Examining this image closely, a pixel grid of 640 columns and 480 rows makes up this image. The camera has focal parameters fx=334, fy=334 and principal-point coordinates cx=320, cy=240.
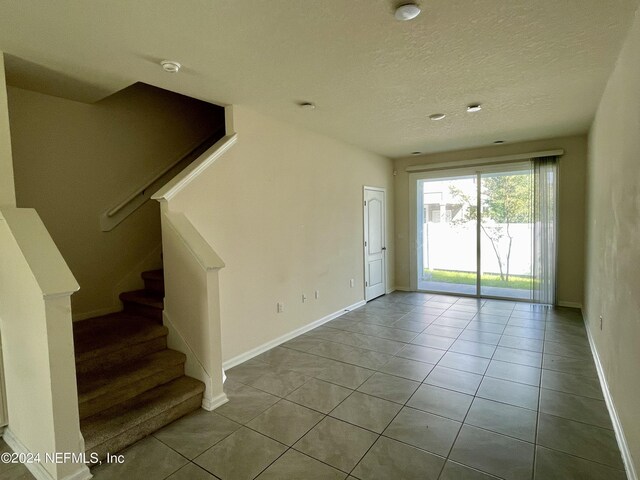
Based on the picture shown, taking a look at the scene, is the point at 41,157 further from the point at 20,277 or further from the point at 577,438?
the point at 577,438

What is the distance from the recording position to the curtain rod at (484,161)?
5.18 meters

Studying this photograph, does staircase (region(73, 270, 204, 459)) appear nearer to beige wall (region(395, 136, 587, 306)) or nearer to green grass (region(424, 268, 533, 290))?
green grass (region(424, 268, 533, 290))

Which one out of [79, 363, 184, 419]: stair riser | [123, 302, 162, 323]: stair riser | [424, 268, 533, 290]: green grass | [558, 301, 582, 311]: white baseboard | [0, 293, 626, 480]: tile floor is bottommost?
[0, 293, 626, 480]: tile floor

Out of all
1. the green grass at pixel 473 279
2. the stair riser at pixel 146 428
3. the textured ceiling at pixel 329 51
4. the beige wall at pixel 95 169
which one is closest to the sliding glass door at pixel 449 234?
the green grass at pixel 473 279

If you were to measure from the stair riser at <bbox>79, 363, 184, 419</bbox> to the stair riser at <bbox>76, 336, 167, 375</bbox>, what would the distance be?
0.25 metres

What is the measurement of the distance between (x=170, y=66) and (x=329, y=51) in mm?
1182

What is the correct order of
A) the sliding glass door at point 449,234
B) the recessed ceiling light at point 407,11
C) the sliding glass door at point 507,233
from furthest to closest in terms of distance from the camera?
the sliding glass door at point 449,234 < the sliding glass door at point 507,233 < the recessed ceiling light at point 407,11

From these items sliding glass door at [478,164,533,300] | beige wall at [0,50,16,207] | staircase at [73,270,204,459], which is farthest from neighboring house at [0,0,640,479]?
sliding glass door at [478,164,533,300]

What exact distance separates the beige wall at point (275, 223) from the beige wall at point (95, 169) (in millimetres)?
1255

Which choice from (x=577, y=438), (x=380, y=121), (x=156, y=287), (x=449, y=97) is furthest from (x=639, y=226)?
(x=156, y=287)

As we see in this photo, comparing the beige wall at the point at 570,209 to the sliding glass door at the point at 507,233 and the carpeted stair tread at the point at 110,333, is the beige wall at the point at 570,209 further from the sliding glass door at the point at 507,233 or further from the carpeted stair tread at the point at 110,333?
the carpeted stair tread at the point at 110,333

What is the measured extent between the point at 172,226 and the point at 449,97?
289 centimetres

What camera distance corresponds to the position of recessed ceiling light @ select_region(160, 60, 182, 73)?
243 centimetres

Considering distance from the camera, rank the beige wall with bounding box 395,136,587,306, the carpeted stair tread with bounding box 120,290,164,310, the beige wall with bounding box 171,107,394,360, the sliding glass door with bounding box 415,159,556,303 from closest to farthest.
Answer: the carpeted stair tread with bounding box 120,290,164,310
the beige wall with bounding box 171,107,394,360
the beige wall with bounding box 395,136,587,306
the sliding glass door with bounding box 415,159,556,303
